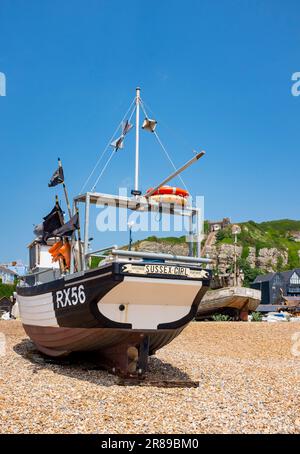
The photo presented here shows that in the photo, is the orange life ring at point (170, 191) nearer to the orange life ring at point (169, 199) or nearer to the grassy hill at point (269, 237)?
the orange life ring at point (169, 199)

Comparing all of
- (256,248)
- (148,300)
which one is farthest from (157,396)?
(256,248)

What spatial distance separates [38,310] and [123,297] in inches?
134

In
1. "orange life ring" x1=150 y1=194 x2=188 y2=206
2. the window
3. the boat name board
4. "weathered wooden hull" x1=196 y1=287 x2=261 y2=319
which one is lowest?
the window

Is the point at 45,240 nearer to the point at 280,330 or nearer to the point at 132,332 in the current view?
the point at 132,332

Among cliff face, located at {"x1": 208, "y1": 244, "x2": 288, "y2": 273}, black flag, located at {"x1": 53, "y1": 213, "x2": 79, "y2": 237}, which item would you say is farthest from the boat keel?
cliff face, located at {"x1": 208, "y1": 244, "x2": 288, "y2": 273}

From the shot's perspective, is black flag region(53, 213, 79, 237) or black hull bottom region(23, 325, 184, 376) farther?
black flag region(53, 213, 79, 237)

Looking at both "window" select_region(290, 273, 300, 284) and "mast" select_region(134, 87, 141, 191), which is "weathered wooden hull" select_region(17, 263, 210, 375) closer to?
"mast" select_region(134, 87, 141, 191)

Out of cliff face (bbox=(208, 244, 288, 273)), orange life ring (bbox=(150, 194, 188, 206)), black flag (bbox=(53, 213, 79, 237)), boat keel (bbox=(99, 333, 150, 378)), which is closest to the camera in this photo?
boat keel (bbox=(99, 333, 150, 378))

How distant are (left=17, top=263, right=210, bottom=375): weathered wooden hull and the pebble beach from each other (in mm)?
623

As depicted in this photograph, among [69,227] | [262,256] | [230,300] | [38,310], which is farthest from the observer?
[262,256]

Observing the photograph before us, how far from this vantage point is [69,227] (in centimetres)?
1276

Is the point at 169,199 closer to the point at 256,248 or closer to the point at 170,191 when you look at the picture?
the point at 170,191

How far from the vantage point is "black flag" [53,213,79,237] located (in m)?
12.6

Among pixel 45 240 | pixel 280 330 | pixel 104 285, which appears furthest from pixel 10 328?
pixel 104 285
